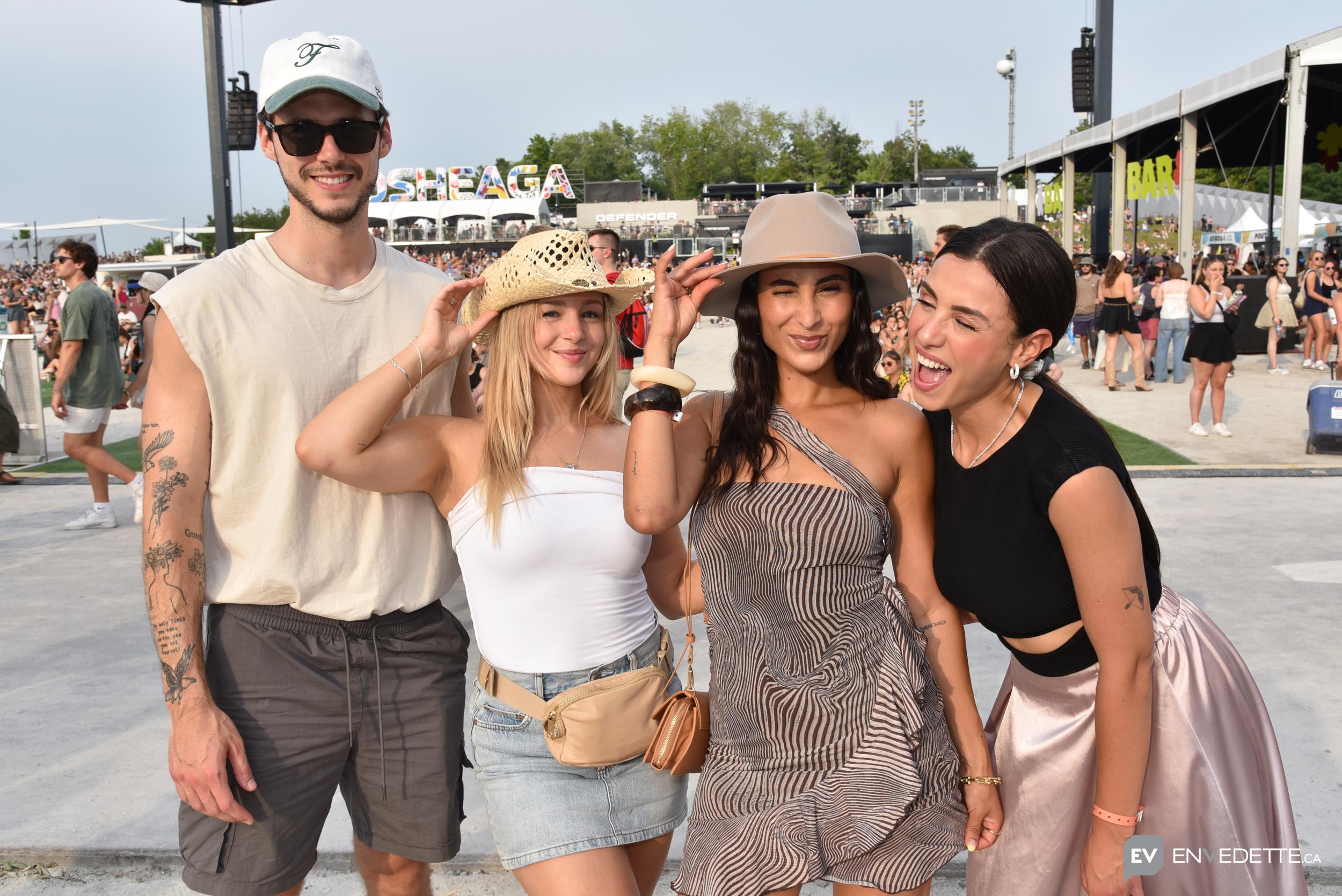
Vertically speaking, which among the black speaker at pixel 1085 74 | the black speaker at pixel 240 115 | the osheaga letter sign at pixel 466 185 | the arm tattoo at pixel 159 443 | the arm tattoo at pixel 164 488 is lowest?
the arm tattoo at pixel 164 488

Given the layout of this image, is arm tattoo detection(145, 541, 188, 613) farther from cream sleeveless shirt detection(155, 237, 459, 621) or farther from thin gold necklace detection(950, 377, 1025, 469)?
thin gold necklace detection(950, 377, 1025, 469)

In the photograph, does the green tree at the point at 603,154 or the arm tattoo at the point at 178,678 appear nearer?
the arm tattoo at the point at 178,678

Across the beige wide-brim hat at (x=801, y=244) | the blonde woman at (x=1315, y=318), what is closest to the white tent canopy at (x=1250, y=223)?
the blonde woman at (x=1315, y=318)

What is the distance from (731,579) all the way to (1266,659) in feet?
11.6

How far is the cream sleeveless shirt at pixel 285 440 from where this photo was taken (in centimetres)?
210

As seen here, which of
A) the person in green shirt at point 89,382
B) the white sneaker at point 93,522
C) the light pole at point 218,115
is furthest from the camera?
the light pole at point 218,115

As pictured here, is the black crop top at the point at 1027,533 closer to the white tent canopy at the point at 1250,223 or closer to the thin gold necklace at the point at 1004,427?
the thin gold necklace at the point at 1004,427

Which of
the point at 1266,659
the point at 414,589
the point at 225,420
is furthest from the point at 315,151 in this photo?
the point at 1266,659

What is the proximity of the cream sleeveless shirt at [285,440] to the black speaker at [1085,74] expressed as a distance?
84.7 feet

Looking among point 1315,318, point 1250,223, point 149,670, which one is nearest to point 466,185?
point 1250,223

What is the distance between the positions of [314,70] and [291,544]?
1.00 meters

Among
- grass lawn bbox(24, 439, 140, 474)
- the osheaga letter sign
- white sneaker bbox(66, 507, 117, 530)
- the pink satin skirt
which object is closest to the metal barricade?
grass lawn bbox(24, 439, 140, 474)

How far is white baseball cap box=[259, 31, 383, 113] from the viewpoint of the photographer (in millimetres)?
2133

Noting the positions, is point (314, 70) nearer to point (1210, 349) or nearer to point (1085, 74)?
point (1210, 349)
